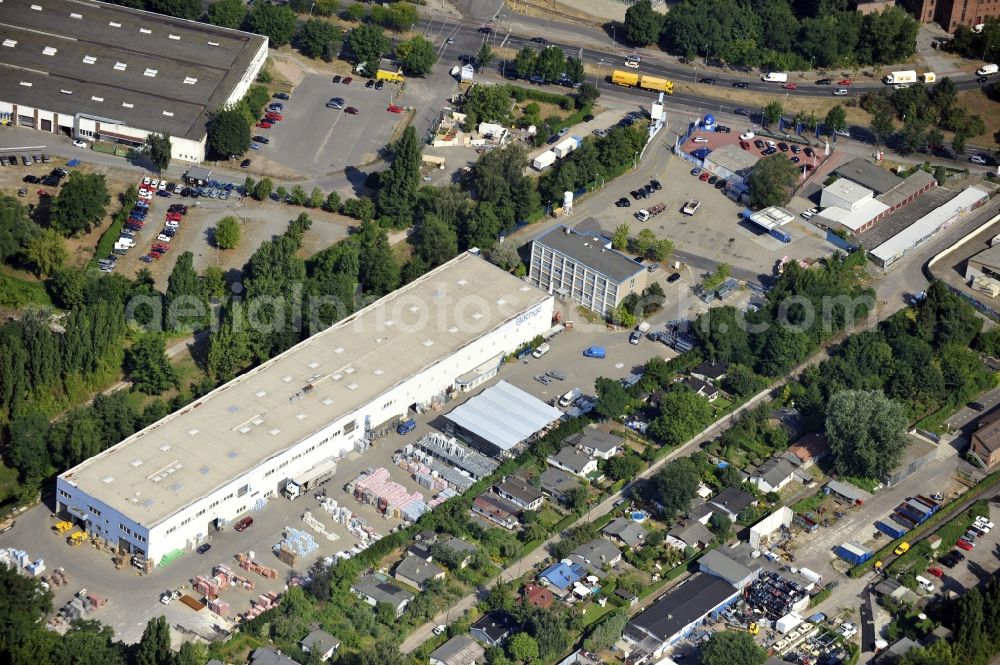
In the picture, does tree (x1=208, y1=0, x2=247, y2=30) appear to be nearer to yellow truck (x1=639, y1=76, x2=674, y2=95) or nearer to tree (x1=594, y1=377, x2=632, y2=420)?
yellow truck (x1=639, y1=76, x2=674, y2=95)

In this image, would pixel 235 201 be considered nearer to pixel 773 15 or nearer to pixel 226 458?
pixel 226 458

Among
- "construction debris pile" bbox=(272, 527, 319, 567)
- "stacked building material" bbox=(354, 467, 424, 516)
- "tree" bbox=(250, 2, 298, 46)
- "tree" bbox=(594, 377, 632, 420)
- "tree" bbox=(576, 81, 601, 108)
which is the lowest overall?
"construction debris pile" bbox=(272, 527, 319, 567)

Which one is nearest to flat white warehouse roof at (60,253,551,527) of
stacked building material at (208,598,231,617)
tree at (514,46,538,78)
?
stacked building material at (208,598,231,617)

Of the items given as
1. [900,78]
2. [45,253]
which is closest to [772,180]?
[900,78]

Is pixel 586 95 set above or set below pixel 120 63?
below

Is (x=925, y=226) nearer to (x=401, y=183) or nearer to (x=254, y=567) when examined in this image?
(x=401, y=183)

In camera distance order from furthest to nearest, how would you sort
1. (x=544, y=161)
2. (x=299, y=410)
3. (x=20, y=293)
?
(x=544, y=161)
(x=20, y=293)
(x=299, y=410)
